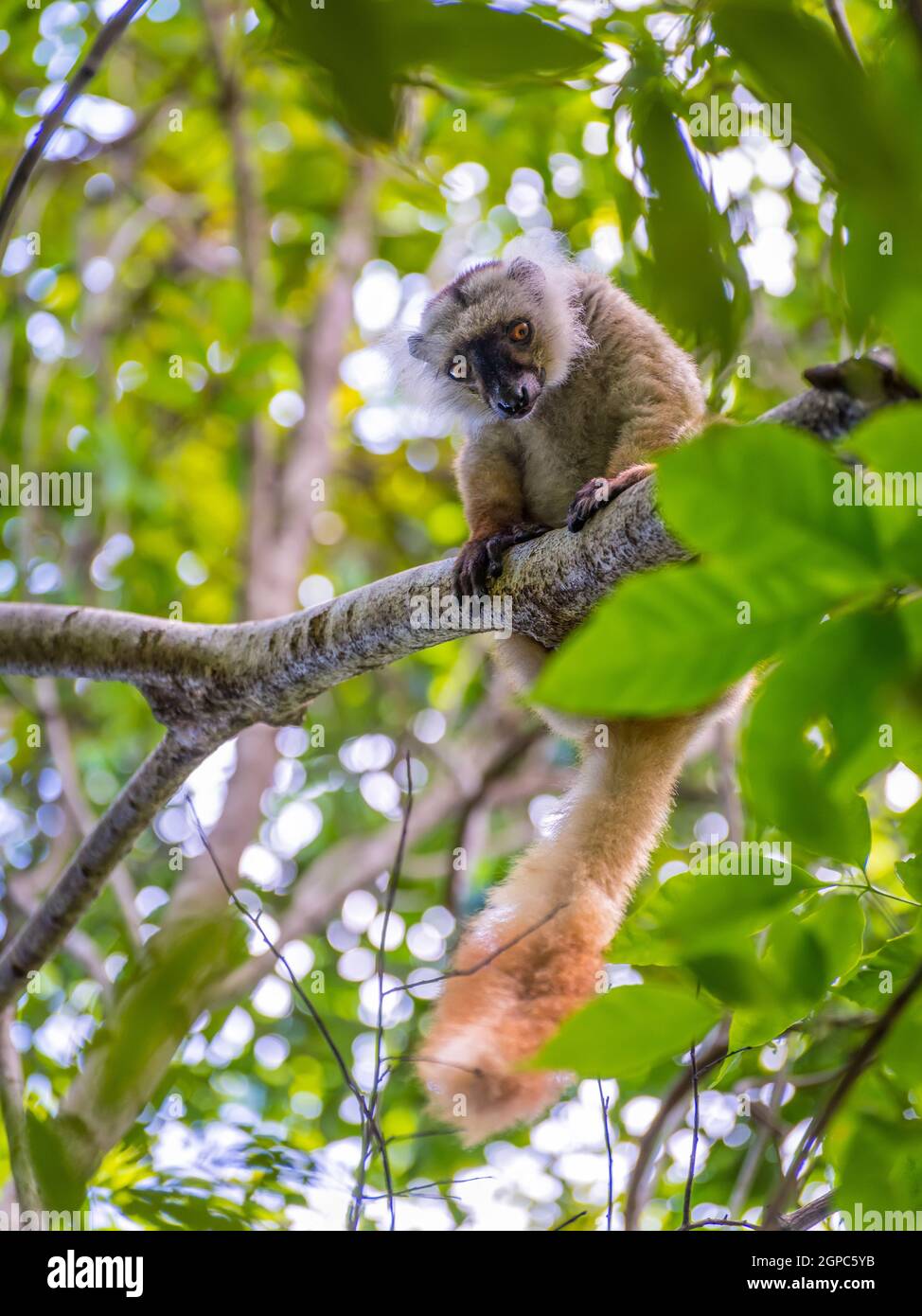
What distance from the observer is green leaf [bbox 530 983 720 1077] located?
938 millimetres

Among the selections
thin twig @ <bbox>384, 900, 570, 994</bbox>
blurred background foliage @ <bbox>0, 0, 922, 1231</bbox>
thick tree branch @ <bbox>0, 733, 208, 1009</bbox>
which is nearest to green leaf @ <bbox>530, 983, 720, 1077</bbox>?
blurred background foliage @ <bbox>0, 0, 922, 1231</bbox>

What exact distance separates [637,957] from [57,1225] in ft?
4.27

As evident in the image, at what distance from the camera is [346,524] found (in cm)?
830

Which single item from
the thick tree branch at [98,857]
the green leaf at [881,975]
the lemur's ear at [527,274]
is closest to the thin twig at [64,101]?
the thick tree branch at [98,857]

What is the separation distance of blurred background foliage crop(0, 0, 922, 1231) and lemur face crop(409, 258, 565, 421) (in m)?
0.35

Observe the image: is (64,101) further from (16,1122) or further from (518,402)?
(16,1122)

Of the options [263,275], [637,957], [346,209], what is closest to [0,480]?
[263,275]

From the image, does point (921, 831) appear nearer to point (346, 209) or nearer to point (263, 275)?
point (263, 275)

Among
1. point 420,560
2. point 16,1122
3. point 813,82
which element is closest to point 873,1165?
point 813,82

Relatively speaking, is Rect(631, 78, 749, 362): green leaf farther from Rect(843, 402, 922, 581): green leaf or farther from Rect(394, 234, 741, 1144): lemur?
Rect(394, 234, 741, 1144): lemur

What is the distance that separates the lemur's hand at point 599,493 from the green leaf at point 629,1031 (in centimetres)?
165

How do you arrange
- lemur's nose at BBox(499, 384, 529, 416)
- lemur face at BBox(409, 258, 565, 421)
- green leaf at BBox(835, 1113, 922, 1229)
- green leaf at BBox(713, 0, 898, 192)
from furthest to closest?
lemur face at BBox(409, 258, 565, 421) → lemur's nose at BBox(499, 384, 529, 416) → green leaf at BBox(835, 1113, 922, 1229) → green leaf at BBox(713, 0, 898, 192)
